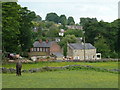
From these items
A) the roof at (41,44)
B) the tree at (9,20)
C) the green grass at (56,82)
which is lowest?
the green grass at (56,82)

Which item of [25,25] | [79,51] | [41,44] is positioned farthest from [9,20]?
[41,44]

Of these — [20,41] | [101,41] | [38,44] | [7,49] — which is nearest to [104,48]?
[101,41]

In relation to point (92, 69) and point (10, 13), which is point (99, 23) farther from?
point (92, 69)

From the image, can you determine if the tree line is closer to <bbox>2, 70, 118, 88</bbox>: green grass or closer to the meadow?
the meadow

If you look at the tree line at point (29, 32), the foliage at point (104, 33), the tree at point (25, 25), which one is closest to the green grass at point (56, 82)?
the tree line at point (29, 32)

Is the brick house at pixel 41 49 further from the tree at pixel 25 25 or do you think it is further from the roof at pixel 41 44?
the tree at pixel 25 25

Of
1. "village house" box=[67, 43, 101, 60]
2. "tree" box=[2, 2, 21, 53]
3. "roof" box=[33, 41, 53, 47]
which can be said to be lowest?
"village house" box=[67, 43, 101, 60]

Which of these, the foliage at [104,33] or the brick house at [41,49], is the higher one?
the foliage at [104,33]

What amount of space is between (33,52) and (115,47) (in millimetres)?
28180

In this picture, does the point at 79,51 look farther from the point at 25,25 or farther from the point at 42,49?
the point at 25,25

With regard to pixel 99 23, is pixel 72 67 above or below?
below

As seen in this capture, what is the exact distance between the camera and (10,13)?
5109 cm

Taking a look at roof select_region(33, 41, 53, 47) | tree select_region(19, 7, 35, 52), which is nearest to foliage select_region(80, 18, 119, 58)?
roof select_region(33, 41, 53, 47)

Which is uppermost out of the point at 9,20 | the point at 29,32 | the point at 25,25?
the point at 25,25
